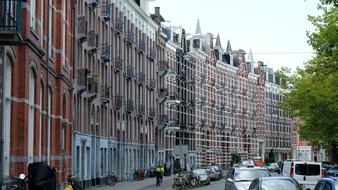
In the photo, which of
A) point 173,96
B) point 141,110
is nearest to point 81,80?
point 141,110

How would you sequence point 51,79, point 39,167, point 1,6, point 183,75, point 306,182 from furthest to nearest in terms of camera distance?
point 183,75 < point 306,182 < point 51,79 < point 1,6 < point 39,167

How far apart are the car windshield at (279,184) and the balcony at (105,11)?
113 ft

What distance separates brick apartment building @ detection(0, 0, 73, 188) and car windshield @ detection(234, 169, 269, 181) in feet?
27.2

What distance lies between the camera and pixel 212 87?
357 ft

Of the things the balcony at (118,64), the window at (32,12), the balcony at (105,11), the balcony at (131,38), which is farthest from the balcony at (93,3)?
the window at (32,12)

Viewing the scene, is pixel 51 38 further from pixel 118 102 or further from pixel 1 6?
pixel 118 102

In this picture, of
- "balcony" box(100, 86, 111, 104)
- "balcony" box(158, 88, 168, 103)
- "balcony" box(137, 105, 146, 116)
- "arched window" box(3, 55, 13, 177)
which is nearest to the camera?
"arched window" box(3, 55, 13, 177)

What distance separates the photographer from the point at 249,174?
89.5 ft

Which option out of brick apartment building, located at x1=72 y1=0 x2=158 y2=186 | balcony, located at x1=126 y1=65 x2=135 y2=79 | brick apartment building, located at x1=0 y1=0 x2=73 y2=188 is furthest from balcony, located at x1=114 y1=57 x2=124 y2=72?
brick apartment building, located at x1=0 y1=0 x2=73 y2=188

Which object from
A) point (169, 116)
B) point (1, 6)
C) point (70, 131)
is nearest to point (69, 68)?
point (70, 131)

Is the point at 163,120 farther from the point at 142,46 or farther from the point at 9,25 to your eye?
the point at 9,25

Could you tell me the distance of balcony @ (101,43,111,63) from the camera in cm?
5259

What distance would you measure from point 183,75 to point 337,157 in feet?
93.5

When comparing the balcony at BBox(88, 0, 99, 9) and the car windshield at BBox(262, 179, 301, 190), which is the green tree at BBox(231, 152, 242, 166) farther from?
the car windshield at BBox(262, 179, 301, 190)
